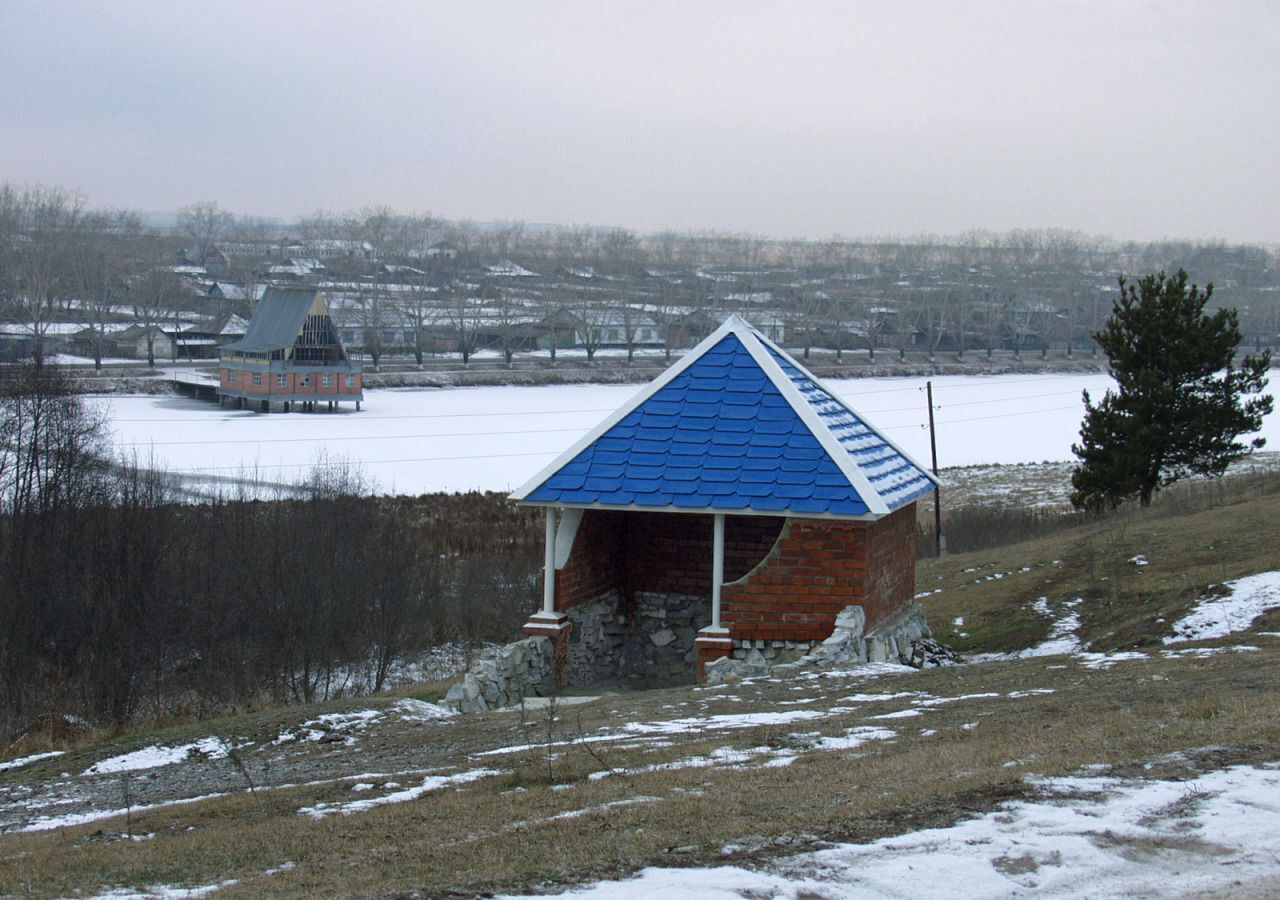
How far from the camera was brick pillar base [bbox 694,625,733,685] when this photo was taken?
1315 centimetres

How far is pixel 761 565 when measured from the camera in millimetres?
13297

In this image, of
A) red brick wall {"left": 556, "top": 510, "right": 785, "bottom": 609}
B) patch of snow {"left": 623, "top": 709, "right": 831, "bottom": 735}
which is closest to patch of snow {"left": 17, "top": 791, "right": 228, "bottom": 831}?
patch of snow {"left": 623, "top": 709, "right": 831, "bottom": 735}

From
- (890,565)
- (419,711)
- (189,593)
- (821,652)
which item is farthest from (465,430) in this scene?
(419,711)

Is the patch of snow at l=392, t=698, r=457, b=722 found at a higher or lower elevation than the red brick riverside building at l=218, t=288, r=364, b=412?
lower

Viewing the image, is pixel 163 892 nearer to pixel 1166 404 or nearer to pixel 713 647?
pixel 713 647

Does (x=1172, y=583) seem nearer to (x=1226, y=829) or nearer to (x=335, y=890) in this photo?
(x=1226, y=829)

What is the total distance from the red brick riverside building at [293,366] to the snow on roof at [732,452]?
2601 inches

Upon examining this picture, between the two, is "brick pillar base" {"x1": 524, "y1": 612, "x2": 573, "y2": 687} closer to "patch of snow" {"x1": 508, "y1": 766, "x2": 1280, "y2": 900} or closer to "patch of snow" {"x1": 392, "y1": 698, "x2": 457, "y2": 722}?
"patch of snow" {"x1": 392, "y1": 698, "x2": 457, "y2": 722}

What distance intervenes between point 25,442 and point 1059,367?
330 ft

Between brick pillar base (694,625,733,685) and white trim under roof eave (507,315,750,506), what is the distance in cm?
205

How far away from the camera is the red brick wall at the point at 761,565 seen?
13188mm

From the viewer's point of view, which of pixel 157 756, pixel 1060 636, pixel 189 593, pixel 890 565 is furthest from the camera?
pixel 189 593

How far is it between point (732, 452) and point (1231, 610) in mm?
6488

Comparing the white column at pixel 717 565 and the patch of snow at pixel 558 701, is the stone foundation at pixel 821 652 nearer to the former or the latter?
the white column at pixel 717 565
